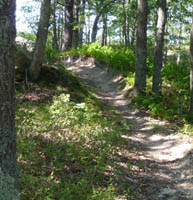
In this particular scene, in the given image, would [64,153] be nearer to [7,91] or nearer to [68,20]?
[7,91]

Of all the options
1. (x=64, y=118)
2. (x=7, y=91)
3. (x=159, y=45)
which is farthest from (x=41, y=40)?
(x=7, y=91)

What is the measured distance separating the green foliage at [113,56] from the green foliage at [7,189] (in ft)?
41.6

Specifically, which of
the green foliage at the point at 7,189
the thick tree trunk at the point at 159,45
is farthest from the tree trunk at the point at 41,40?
the green foliage at the point at 7,189

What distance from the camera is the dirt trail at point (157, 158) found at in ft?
15.8

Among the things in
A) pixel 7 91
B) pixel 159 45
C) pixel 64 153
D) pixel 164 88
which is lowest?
pixel 64 153

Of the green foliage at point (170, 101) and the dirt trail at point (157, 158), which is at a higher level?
the green foliage at point (170, 101)

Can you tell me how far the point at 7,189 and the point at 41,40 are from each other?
20.4 ft

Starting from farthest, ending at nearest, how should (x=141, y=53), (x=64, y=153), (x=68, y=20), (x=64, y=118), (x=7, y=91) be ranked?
(x=68, y=20)
(x=141, y=53)
(x=64, y=118)
(x=64, y=153)
(x=7, y=91)

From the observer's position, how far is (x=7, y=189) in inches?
120

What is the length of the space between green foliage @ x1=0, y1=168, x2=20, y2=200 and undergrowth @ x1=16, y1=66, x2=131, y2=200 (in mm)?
406

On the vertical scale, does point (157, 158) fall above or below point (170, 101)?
below

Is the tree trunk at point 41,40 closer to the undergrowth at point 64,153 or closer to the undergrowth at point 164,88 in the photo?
the undergrowth at point 64,153

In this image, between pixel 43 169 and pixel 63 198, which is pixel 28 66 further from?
pixel 63 198

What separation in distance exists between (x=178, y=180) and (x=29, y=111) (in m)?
4.27
